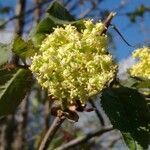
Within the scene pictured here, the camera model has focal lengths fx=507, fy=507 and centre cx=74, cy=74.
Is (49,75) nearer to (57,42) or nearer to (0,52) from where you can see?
(57,42)

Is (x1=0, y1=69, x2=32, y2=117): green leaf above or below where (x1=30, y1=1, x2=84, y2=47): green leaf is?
below

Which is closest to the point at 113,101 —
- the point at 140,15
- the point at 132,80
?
the point at 132,80

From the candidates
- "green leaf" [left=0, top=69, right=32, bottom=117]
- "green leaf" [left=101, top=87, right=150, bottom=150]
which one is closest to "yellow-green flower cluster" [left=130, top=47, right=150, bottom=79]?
"green leaf" [left=101, top=87, right=150, bottom=150]

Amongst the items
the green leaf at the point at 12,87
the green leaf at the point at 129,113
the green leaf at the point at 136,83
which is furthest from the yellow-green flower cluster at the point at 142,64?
the green leaf at the point at 12,87

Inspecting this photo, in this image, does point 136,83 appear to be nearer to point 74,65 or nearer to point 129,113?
point 129,113

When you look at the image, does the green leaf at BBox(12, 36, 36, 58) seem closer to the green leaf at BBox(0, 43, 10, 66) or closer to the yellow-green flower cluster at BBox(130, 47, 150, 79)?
the green leaf at BBox(0, 43, 10, 66)
